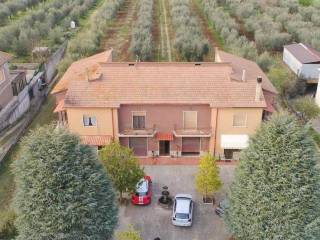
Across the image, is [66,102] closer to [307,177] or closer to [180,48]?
[307,177]

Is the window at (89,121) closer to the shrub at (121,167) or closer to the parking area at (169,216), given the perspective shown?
the shrub at (121,167)

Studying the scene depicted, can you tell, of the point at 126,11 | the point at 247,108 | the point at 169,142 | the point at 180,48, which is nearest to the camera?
the point at 247,108

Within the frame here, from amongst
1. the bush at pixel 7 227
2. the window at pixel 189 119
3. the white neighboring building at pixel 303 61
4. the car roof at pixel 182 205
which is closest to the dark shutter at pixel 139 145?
the window at pixel 189 119

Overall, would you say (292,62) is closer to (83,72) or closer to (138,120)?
(138,120)

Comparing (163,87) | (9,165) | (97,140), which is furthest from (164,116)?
(9,165)

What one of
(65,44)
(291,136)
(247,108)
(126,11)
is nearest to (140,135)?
(247,108)

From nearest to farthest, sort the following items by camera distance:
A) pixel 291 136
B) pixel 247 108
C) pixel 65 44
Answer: pixel 291 136
pixel 247 108
pixel 65 44

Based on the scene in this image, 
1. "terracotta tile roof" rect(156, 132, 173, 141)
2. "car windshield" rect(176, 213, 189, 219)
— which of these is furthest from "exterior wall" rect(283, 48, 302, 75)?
"car windshield" rect(176, 213, 189, 219)
